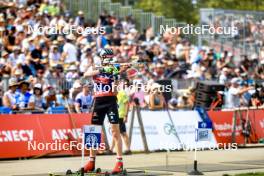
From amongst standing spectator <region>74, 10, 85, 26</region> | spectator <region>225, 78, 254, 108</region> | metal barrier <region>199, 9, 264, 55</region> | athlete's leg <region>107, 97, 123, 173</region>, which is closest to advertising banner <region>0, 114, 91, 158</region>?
athlete's leg <region>107, 97, 123, 173</region>

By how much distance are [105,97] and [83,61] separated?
38.3 feet

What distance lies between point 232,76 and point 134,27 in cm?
590

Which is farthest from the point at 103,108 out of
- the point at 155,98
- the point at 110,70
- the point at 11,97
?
the point at 155,98

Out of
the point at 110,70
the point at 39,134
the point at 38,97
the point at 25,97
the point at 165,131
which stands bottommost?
the point at 165,131

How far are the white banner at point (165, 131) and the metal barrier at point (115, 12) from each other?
490 inches

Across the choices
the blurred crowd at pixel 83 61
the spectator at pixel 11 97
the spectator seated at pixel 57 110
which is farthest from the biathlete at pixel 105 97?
the spectator seated at pixel 57 110

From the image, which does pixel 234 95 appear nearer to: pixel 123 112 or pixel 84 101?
pixel 84 101

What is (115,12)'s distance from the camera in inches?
1508

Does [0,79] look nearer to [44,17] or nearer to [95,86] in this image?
[44,17]

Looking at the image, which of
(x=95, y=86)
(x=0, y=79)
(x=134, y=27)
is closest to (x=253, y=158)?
(x=95, y=86)

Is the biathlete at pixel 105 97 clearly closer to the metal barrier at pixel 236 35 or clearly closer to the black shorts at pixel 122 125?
the black shorts at pixel 122 125

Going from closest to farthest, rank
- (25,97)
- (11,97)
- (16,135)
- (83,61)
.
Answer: (16,135), (11,97), (25,97), (83,61)

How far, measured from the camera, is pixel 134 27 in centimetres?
3725

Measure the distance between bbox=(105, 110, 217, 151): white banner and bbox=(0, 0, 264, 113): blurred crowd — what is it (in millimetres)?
536
